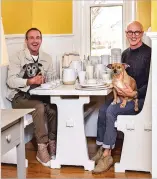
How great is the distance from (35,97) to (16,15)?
36.9 inches

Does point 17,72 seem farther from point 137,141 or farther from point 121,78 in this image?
point 137,141

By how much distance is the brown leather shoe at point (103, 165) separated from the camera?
3.13 meters

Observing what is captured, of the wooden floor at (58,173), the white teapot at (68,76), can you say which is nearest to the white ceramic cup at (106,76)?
the white teapot at (68,76)

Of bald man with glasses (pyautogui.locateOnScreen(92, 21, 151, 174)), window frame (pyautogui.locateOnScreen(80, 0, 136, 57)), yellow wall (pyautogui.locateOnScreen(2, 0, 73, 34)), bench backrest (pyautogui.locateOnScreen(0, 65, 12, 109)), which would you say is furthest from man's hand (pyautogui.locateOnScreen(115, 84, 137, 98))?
yellow wall (pyautogui.locateOnScreen(2, 0, 73, 34))

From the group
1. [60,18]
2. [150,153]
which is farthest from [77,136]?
[60,18]

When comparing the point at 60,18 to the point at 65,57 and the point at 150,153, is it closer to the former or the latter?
the point at 65,57

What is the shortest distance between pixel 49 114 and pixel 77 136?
450mm

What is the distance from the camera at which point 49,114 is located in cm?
352

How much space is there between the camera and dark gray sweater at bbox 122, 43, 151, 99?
3301 mm

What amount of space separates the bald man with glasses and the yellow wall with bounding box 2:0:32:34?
1175 mm

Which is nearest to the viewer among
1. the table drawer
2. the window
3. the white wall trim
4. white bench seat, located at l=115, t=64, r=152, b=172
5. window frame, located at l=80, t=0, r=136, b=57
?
the table drawer

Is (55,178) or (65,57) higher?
(65,57)

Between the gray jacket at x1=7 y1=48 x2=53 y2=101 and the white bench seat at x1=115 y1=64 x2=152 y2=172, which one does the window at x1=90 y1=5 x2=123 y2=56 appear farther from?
the white bench seat at x1=115 y1=64 x2=152 y2=172

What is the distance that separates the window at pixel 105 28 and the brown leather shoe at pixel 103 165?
1.50 m
